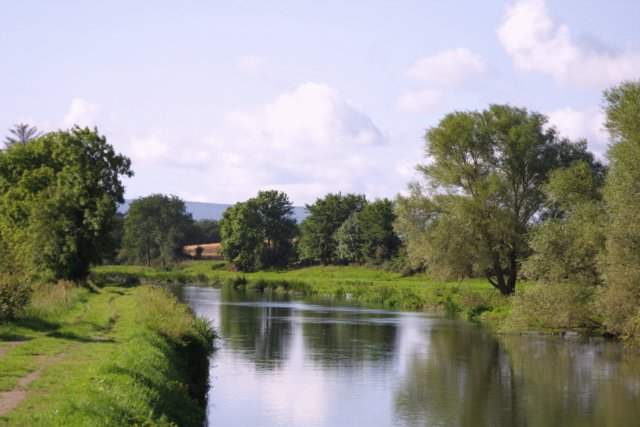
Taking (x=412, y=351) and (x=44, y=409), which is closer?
(x=44, y=409)

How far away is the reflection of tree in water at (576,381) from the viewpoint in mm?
23989

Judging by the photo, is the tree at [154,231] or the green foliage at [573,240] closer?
the green foliage at [573,240]

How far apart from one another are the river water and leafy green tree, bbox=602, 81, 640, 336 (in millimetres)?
1816

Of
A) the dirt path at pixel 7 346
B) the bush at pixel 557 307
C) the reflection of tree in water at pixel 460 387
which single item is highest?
the bush at pixel 557 307

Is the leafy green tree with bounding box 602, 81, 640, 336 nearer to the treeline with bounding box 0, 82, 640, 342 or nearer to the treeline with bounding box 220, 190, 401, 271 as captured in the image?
the treeline with bounding box 0, 82, 640, 342

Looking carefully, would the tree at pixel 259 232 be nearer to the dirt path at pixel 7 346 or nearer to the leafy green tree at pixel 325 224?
the leafy green tree at pixel 325 224

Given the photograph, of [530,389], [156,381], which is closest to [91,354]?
[156,381]

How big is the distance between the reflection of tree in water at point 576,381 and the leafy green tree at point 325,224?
7050 centimetres

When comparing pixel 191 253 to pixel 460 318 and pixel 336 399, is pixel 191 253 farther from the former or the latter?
pixel 336 399

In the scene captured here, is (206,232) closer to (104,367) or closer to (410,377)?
(410,377)

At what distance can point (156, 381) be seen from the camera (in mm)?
17047

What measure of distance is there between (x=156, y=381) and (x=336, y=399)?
9847 mm

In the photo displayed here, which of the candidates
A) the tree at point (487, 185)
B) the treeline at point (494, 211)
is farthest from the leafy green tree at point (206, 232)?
the tree at point (487, 185)

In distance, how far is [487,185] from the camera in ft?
176
